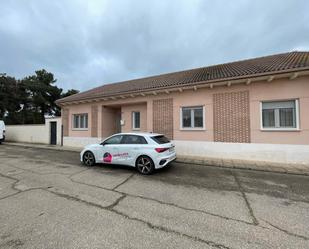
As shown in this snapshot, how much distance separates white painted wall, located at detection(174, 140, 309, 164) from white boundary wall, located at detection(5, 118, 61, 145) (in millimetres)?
11448

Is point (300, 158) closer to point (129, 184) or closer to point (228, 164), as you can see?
point (228, 164)

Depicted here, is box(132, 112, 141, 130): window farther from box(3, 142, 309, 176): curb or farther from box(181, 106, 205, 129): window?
box(3, 142, 309, 176): curb

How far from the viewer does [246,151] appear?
26.9ft

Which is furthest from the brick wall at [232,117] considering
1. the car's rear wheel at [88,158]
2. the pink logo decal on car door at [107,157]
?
the car's rear wheel at [88,158]

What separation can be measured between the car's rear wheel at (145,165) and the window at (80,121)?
8.70m

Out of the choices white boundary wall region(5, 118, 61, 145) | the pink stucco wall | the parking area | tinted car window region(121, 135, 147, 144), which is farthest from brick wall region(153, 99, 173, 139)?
white boundary wall region(5, 118, 61, 145)

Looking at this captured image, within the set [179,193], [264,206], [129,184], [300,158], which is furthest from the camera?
[300,158]

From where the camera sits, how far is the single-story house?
740 cm

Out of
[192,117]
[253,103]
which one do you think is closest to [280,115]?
[253,103]

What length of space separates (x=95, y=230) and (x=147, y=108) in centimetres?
850

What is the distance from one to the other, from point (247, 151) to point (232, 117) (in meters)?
1.78

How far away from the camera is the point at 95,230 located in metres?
2.73

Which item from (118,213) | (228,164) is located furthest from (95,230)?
(228,164)

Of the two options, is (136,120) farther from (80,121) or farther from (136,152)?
(136,152)
